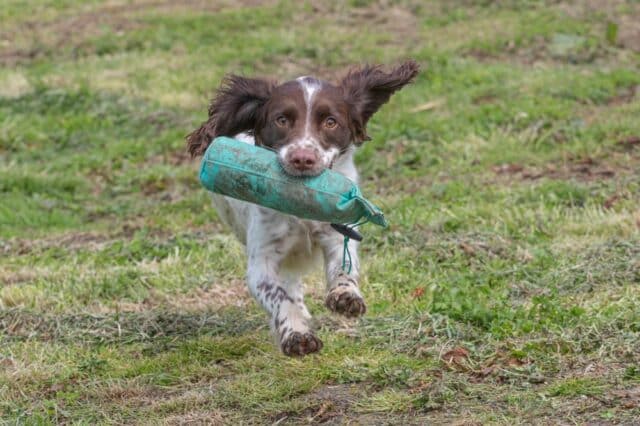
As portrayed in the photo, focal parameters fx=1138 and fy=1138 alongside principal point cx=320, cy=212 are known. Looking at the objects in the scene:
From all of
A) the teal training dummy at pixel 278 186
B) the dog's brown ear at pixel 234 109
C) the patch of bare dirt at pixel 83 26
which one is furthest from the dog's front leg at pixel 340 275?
the patch of bare dirt at pixel 83 26

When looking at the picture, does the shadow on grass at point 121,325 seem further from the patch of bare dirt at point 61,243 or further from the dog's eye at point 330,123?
the patch of bare dirt at point 61,243

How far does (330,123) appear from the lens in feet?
16.6

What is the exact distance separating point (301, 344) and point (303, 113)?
1.05 m

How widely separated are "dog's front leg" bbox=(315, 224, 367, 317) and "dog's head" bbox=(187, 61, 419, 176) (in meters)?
0.43

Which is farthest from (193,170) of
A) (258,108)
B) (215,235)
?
(258,108)

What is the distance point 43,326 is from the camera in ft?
20.0

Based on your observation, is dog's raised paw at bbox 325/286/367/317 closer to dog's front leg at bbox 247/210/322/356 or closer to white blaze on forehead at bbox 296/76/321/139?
dog's front leg at bbox 247/210/322/356

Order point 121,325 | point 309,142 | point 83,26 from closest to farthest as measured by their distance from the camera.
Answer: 1. point 309,142
2. point 121,325
3. point 83,26

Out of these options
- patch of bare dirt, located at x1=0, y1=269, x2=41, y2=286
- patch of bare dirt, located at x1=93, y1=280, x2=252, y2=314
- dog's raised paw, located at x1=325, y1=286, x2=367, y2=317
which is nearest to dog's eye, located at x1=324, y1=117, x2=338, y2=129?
dog's raised paw, located at x1=325, y1=286, x2=367, y2=317

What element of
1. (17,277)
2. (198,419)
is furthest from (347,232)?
(17,277)

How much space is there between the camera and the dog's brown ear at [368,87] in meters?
5.48

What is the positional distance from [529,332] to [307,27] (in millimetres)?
9638

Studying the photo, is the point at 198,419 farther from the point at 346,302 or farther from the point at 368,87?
the point at 368,87

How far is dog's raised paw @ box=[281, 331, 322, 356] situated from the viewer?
457 centimetres
